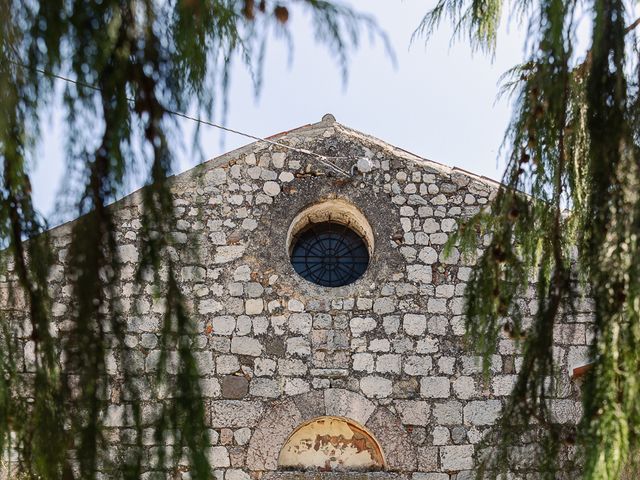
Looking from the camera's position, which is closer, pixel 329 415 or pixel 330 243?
pixel 329 415

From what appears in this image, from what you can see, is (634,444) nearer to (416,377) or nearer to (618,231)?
(618,231)

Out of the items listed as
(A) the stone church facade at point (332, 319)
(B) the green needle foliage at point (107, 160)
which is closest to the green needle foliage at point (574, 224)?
(B) the green needle foliage at point (107, 160)

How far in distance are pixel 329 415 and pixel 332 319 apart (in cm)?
69

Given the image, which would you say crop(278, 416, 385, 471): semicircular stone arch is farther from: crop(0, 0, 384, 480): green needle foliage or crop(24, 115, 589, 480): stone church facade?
crop(0, 0, 384, 480): green needle foliage

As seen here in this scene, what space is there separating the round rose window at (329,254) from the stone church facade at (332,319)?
0.04 feet

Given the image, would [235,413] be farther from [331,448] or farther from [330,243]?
[330,243]

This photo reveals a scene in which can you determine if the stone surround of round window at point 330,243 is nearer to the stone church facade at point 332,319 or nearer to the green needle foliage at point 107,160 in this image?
the stone church facade at point 332,319

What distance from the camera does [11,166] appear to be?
11.3 feet

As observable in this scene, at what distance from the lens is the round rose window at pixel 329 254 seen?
306 inches

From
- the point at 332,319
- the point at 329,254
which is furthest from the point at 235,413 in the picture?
the point at 329,254

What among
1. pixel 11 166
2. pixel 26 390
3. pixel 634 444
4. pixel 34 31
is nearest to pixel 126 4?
pixel 34 31

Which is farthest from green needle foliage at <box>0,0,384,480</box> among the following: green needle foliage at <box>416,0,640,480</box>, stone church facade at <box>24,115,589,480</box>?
stone church facade at <box>24,115,589,480</box>

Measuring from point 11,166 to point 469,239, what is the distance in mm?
2098

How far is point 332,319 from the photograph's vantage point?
735 cm
